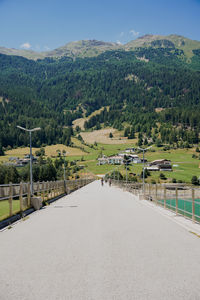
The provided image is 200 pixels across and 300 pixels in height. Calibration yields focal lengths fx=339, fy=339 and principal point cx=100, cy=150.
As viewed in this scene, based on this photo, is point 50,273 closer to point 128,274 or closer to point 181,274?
point 128,274

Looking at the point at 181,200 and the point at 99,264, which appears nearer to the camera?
the point at 99,264

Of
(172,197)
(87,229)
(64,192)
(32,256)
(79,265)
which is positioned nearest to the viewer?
(79,265)

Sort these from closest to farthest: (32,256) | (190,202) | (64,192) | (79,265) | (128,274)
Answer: (128,274)
(79,265)
(32,256)
(190,202)
(64,192)

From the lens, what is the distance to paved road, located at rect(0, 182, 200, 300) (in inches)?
207

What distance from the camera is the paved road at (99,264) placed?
5246 millimetres

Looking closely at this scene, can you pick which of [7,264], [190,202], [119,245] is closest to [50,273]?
[7,264]

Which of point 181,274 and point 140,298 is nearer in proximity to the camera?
point 140,298

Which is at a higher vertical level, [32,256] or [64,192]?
[32,256]

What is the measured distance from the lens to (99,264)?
6.91 metres

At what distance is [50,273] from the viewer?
6.27 metres

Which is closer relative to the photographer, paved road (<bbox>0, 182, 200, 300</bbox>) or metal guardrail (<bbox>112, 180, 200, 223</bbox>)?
paved road (<bbox>0, 182, 200, 300</bbox>)

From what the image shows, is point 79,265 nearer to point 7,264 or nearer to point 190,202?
point 7,264

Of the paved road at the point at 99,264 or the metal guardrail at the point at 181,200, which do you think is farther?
the metal guardrail at the point at 181,200

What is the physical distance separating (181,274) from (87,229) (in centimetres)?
617
